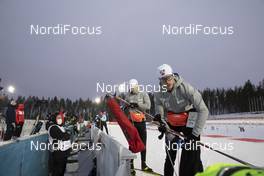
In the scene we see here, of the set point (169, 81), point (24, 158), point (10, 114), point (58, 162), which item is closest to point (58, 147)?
point (58, 162)

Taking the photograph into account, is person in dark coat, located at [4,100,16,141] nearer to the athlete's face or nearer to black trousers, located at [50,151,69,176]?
black trousers, located at [50,151,69,176]

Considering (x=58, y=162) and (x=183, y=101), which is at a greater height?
(x=183, y=101)

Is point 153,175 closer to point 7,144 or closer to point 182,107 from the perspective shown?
point 182,107

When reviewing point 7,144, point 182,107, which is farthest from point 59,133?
point 182,107

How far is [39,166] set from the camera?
6.91 meters

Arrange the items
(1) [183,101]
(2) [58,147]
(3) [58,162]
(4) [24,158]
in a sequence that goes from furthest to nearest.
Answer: (2) [58,147]
(3) [58,162]
(4) [24,158]
(1) [183,101]

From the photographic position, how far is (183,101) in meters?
4.57

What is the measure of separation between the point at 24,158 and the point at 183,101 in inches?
135

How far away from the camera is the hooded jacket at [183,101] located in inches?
164

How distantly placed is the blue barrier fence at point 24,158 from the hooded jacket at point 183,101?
8.85ft

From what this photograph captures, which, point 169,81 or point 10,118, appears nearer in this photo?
point 169,81

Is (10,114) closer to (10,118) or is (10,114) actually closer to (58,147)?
(10,118)

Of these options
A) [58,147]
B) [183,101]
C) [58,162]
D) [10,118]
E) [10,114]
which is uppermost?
[183,101]

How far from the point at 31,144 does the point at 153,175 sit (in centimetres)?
287
